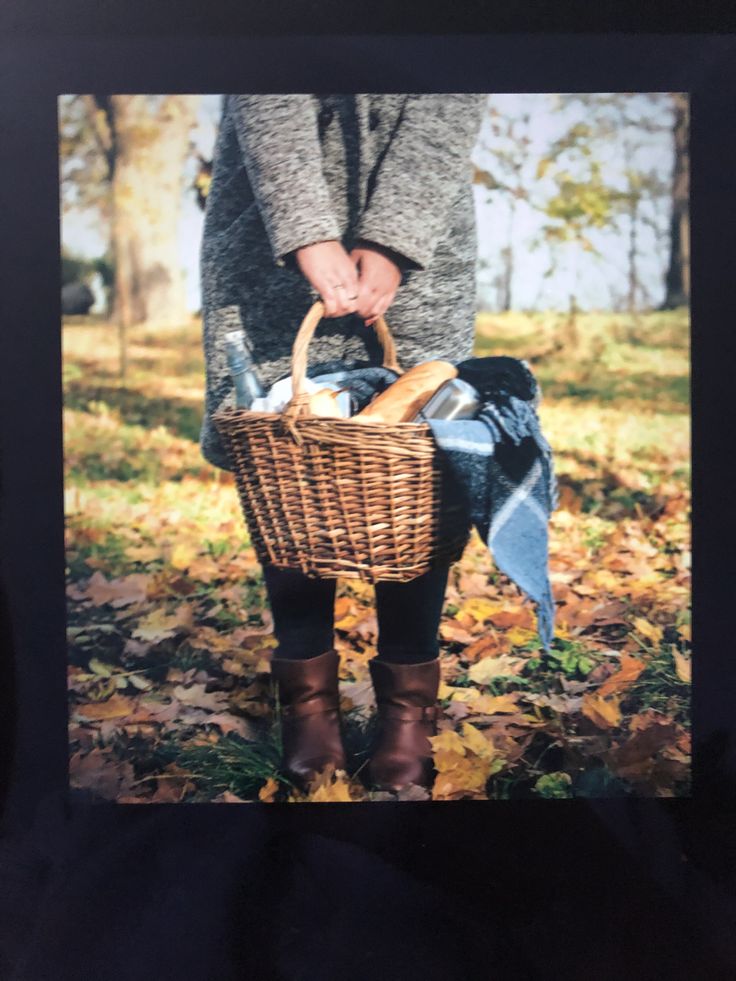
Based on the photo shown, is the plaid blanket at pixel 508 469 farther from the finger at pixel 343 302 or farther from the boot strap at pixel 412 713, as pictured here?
the boot strap at pixel 412 713

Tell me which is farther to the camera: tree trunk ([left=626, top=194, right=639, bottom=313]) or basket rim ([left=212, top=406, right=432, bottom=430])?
tree trunk ([left=626, top=194, right=639, bottom=313])

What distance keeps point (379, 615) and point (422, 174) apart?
3.58ft

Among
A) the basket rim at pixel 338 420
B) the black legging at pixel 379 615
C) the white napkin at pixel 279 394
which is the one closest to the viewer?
the basket rim at pixel 338 420

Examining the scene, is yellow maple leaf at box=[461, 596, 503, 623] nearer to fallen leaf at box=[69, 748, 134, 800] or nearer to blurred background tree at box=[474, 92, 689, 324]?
blurred background tree at box=[474, 92, 689, 324]

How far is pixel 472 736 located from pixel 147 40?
1.90m

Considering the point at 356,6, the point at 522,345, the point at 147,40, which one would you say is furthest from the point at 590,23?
the point at 147,40

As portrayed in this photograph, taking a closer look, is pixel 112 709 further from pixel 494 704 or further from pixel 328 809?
pixel 494 704

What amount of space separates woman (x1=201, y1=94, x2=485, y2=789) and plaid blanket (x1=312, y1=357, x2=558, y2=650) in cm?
9

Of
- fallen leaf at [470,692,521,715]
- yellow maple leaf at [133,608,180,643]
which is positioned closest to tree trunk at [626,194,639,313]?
fallen leaf at [470,692,521,715]

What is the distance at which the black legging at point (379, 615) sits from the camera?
2.21m

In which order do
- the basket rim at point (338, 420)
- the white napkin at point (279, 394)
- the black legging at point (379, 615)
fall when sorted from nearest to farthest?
1. the basket rim at point (338, 420)
2. the white napkin at point (279, 394)
3. the black legging at point (379, 615)

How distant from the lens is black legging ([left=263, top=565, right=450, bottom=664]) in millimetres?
2209

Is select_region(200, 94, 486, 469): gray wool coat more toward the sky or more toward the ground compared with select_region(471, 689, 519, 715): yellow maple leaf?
more toward the sky

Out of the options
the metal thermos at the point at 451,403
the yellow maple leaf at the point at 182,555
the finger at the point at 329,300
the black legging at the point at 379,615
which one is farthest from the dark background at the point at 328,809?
the metal thermos at the point at 451,403
